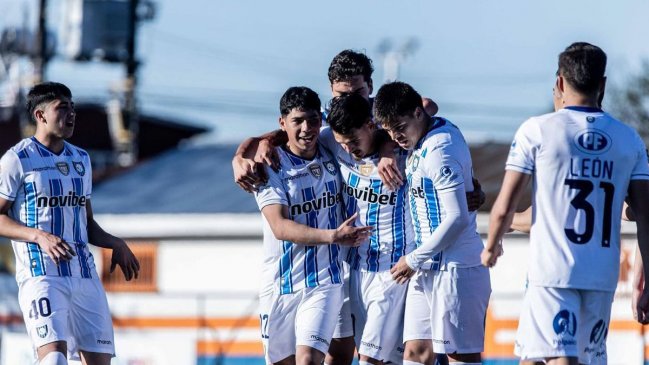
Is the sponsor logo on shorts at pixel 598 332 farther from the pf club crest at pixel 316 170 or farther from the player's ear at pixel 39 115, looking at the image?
the player's ear at pixel 39 115

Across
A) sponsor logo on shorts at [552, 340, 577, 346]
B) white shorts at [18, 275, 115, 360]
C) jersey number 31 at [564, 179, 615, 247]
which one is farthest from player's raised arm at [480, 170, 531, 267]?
white shorts at [18, 275, 115, 360]

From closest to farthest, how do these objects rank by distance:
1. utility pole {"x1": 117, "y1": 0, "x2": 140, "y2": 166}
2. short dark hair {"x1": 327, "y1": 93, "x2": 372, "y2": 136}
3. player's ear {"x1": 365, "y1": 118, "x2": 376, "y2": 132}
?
1. short dark hair {"x1": 327, "y1": 93, "x2": 372, "y2": 136}
2. player's ear {"x1": 365, "y1": 118, "x2": 376, "y2": 132}
3. utility pole {"x1": 117, "y1": 0, "x2": 140, "y2": 166}

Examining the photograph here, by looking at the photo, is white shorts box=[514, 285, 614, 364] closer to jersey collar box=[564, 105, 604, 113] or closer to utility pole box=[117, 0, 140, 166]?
jersey collar box=[564, 105, 604, 113]

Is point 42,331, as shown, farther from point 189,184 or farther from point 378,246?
point 189,184

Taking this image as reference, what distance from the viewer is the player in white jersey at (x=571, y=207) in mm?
6762

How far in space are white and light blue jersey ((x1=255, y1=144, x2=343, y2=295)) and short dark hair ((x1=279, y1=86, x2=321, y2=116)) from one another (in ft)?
1.17

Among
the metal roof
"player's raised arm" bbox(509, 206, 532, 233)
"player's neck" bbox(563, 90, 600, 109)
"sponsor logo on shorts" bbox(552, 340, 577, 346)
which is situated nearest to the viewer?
"sponsor logo on shorts" bbox(552, 340, 577, 346)

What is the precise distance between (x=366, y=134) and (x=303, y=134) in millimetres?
428

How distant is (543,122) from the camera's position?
6.81 m

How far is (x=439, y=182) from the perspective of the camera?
315 inches

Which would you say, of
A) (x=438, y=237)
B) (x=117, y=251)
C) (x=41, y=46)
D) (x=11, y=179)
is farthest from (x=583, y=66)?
(x=41, y=46)

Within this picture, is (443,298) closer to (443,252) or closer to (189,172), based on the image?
(443,252)

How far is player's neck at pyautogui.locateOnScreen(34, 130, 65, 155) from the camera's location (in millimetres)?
8906

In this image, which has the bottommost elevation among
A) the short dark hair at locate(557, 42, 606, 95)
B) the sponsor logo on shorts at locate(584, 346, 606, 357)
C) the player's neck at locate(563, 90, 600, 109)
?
the sponsor logo on shorts at locate(584, 346, 606, 357)
